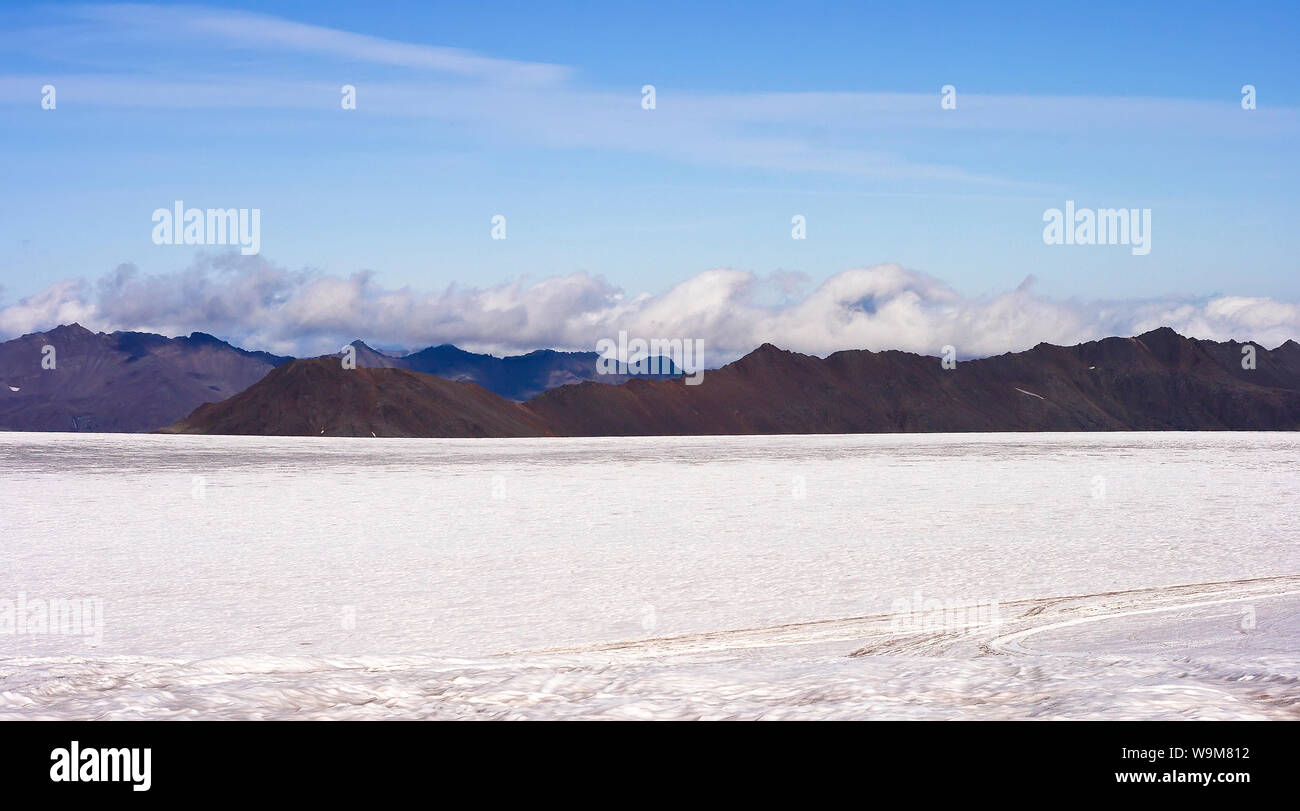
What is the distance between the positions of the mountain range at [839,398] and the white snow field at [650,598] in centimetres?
5541

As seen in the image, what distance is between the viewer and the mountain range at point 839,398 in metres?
79.7

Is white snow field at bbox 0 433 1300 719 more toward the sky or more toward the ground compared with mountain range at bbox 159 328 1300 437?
more toward the ground

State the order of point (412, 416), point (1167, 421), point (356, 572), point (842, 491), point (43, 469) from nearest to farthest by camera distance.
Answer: point (356, 572) → point (842, 491) → point (43, 469) → point (412, 416) → point (1167, 421)

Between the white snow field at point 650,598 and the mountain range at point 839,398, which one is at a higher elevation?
the mountain range at point 839,398

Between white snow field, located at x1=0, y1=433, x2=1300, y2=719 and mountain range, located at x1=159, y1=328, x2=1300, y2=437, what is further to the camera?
mountain range, located at x1=159, y1=328, x2=1300, y2=437

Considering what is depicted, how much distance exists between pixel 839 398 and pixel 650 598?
11207 centimetres

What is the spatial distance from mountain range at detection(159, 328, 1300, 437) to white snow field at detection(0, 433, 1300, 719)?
→ 55.4m

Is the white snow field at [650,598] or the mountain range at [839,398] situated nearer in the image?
the white snow field at [650,598]

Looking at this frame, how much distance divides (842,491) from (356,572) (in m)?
13.1

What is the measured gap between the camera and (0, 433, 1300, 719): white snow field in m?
4.49
